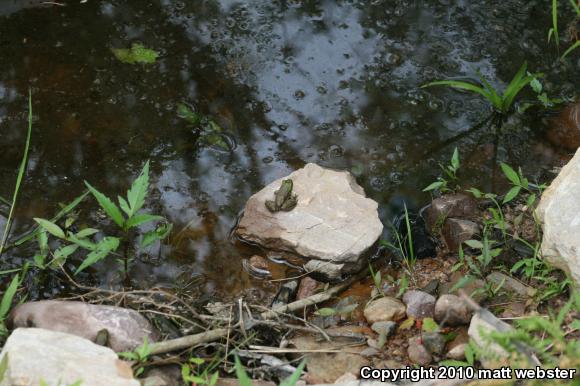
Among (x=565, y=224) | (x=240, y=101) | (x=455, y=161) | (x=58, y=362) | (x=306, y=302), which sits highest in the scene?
(x=565, y=224)

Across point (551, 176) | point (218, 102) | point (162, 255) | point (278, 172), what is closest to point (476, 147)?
point (551, 176)

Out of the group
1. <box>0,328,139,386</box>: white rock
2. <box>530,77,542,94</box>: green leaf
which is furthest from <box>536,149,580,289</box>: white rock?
<box>0,328,139,386</box>: white rock

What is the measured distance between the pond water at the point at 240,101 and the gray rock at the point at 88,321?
24.6 inches

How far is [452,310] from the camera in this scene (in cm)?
357

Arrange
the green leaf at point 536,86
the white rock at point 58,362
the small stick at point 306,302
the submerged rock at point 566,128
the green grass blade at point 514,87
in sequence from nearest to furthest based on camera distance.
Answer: the white rock at point 58,362, the small stick at point 306,302, the green grass blade at point 514,87, the submerged rock at point 566,128, the green leaf at point 536,86

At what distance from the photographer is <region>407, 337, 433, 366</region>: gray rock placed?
11.3 ft

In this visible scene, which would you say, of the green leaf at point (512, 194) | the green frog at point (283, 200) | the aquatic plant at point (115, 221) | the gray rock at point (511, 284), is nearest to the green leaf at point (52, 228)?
the aquatic plant at point (115, 221)

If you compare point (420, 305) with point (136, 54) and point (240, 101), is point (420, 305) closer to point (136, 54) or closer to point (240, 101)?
point (240, 101)

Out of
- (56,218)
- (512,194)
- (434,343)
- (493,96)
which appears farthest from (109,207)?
(493,96)

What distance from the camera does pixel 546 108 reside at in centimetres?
492

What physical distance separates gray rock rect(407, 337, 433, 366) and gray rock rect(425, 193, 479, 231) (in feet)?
3.33

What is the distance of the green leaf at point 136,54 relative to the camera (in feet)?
17.0

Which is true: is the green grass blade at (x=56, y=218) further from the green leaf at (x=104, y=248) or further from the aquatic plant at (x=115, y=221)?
the green leaf at (x=104, y=248)

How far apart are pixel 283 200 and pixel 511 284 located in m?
1.42
